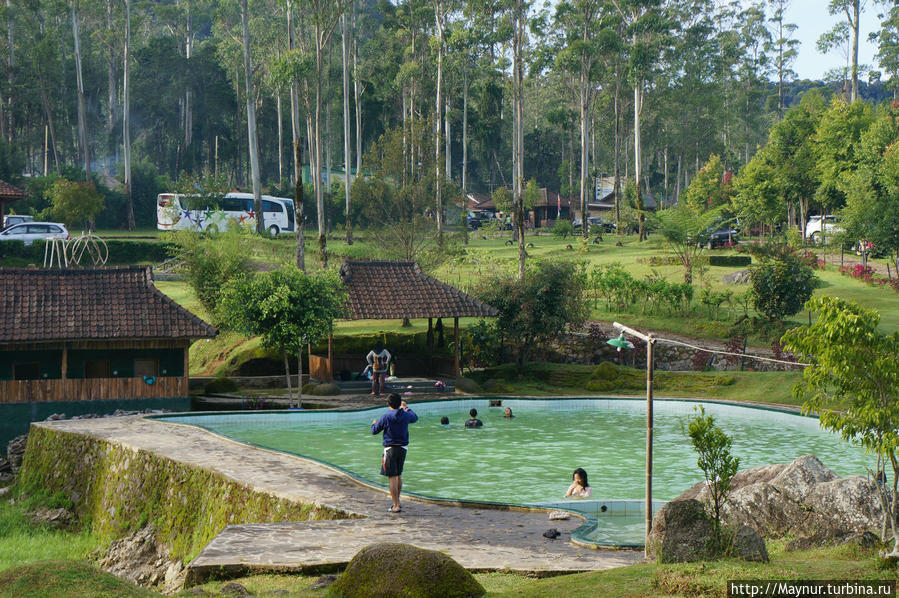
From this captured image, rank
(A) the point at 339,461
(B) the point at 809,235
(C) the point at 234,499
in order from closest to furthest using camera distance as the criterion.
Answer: (C) the point at 234,499 < (A) the point at 339,461 < (B) the point at 809,235

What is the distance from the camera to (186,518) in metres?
16.7

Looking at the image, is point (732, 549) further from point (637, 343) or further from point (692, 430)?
point (637, 343)

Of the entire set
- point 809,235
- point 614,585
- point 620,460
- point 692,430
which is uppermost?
Answer: point 809,235

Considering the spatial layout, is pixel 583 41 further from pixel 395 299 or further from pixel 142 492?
pixel 142 492

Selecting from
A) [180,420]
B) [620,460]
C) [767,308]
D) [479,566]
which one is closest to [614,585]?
[479,566]

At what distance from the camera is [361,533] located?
12.8m

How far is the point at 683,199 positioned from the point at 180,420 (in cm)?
4846

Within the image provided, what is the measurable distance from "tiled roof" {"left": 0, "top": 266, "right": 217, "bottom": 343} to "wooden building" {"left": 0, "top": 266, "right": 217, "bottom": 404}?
0.03 metres

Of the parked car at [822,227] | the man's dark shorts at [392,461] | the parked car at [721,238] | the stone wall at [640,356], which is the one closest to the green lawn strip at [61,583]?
the man's dark shorts at [392,461]

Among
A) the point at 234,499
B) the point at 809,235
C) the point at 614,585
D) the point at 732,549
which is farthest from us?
the point at 809,235

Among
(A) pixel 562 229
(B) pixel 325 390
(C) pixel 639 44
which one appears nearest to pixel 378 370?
(B) pixel 325 390

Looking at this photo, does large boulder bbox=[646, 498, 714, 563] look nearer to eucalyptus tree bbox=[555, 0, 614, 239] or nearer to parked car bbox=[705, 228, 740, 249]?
parked car bbox=[705, 228, 740, 249]

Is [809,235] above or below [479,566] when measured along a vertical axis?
above

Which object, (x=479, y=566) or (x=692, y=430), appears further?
(x=479, y=566)
